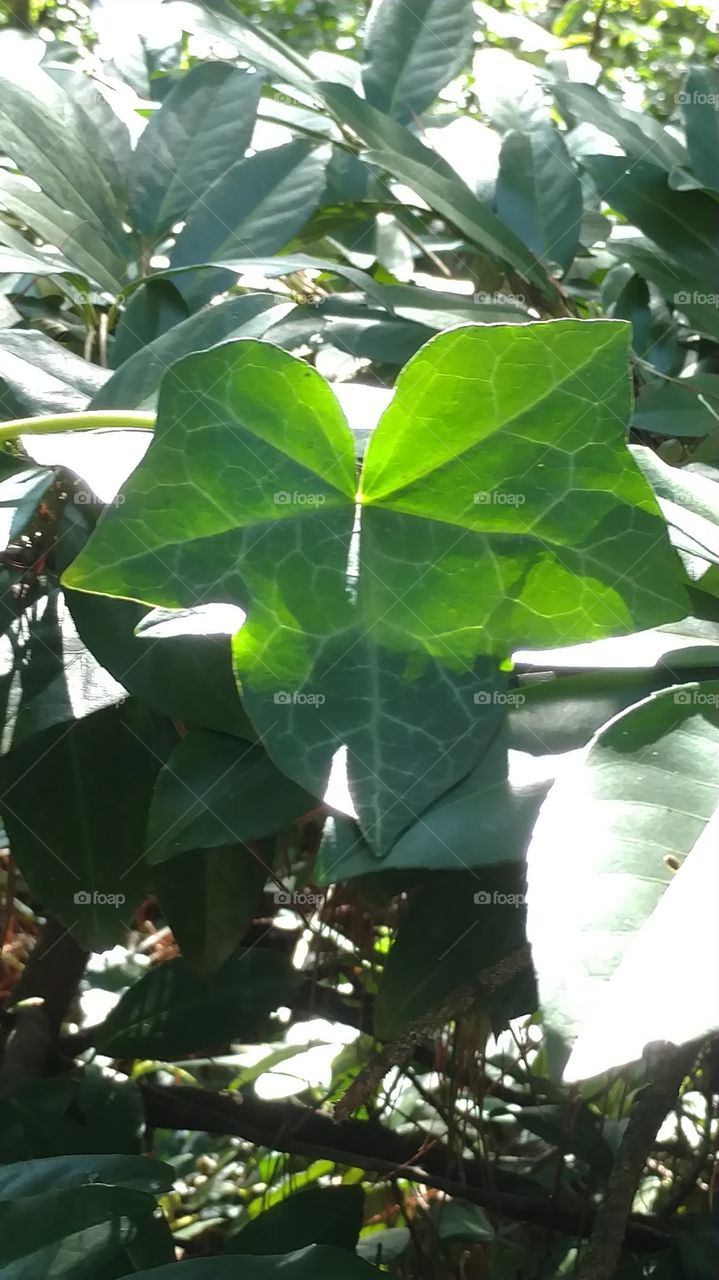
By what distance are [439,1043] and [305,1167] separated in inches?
7.3

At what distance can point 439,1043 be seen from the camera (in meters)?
0.58

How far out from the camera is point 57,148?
19.6 inches

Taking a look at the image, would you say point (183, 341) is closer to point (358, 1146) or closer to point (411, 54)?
point (411, 54)

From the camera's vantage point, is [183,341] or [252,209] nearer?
[183,341]

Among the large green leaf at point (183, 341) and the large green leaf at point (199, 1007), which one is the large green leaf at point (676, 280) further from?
the large green leaf at point (199, 1007)

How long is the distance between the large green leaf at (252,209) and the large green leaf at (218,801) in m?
0.26

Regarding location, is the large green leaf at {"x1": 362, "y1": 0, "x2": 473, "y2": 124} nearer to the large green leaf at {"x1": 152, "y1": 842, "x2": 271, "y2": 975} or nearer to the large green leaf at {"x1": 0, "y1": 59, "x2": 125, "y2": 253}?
the large green leaf at {"x1": 0, "y1": 59, "x2": 125, "y2": 253}

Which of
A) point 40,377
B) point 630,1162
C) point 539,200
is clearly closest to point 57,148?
point 40,377

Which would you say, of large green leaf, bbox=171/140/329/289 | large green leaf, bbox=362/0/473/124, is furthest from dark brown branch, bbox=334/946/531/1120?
large green leaf, bbox=362/0/473/124

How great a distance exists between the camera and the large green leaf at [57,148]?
483mm

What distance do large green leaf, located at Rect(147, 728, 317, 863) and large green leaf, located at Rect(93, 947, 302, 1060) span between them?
0.23m

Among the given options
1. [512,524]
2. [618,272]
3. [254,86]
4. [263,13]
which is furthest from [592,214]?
[263,13]

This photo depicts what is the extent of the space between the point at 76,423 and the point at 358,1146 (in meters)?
0.47

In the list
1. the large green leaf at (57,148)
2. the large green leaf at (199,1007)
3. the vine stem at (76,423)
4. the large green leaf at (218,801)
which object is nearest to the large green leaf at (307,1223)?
the large green leaf at (199,1007)
